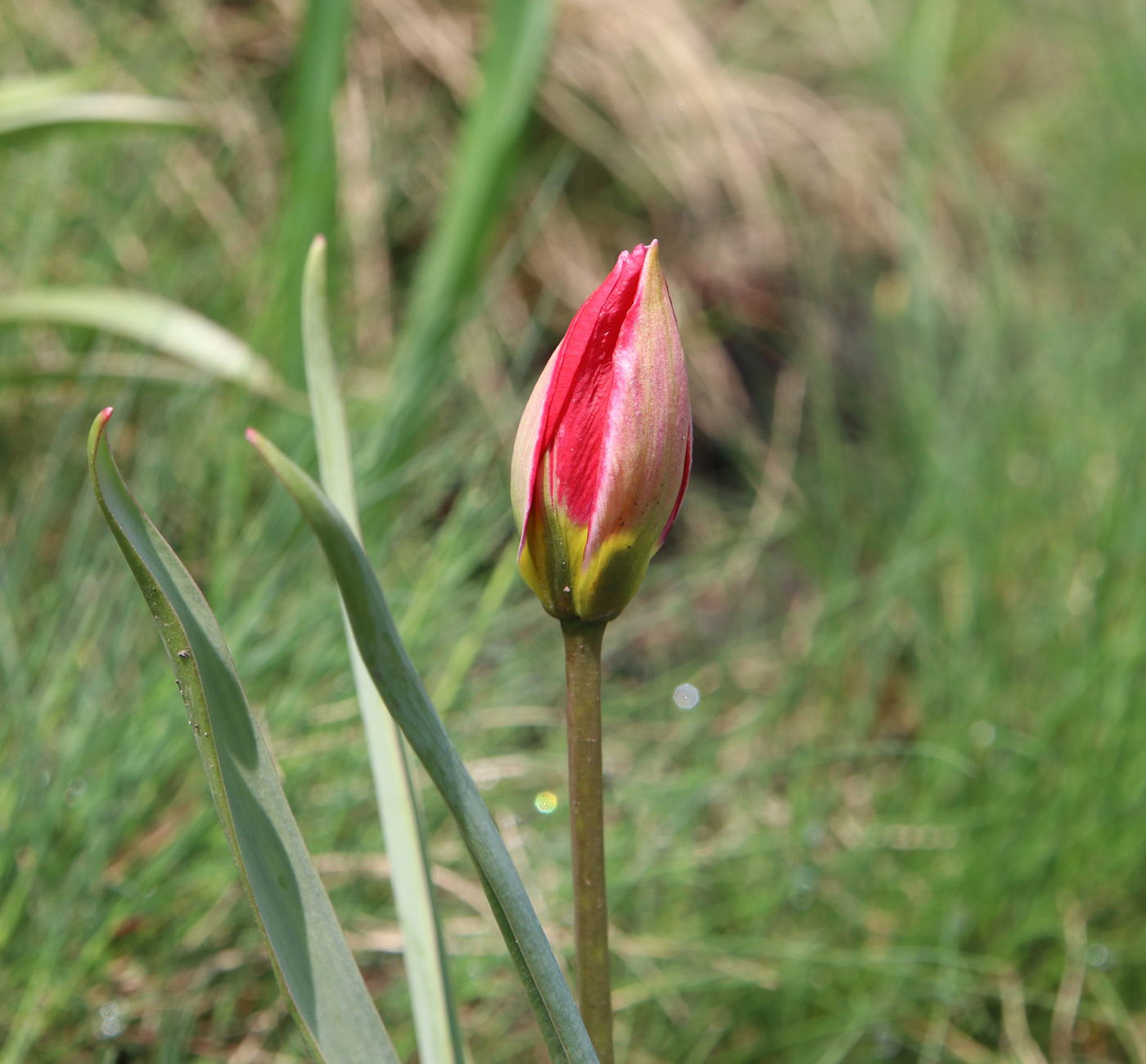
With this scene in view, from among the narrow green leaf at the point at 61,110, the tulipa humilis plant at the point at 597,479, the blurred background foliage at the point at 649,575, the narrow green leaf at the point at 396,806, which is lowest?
the blurred background foliage at the point at 649,575

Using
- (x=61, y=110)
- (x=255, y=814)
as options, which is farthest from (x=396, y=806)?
(x=61, y=110)

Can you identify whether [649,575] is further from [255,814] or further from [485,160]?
[255,814]

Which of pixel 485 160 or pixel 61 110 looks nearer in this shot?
pixel 61 110

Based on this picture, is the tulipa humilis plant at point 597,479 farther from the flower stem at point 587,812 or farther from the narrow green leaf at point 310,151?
the narrow green leaf at point 310,151

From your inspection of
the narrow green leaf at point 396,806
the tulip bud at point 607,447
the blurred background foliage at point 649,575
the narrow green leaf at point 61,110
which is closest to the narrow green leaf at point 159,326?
the blurred background foliage at point 649,575

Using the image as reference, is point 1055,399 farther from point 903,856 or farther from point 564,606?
point 564,606

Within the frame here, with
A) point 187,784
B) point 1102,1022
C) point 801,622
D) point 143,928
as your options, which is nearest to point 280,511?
point 187,784
